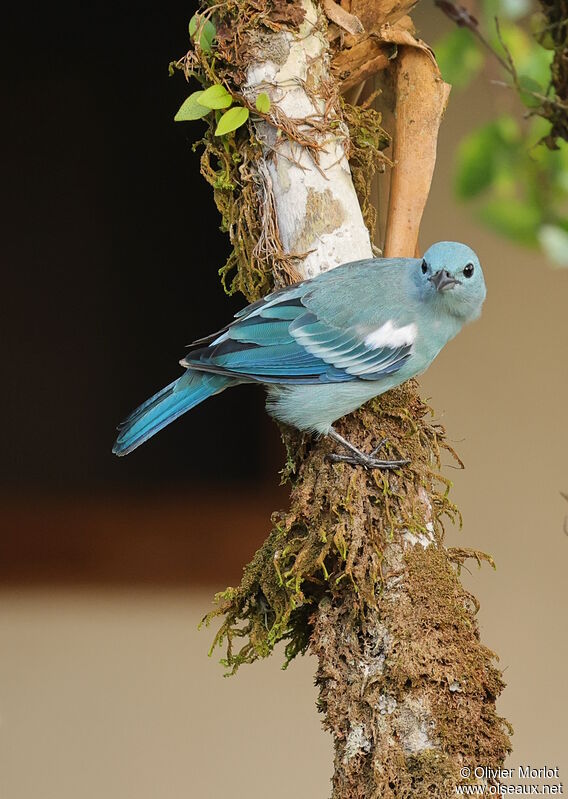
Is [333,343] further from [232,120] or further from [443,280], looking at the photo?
[232,120]

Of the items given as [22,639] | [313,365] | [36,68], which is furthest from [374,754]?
[36,68]

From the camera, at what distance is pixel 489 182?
1037mm

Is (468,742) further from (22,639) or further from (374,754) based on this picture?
(22,639)

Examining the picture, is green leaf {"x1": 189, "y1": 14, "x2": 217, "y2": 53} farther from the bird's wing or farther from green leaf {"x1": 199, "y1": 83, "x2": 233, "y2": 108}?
the bird's wing

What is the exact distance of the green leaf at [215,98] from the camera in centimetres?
222

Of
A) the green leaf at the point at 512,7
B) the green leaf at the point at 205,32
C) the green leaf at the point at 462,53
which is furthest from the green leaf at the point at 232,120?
the green leaf at the point at 512,7

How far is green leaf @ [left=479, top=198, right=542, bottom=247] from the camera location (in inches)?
39.6

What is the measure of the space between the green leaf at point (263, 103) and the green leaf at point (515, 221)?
1.28m

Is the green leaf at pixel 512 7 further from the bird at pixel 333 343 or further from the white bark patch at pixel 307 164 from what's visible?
the white bark patch at pixel 307 164

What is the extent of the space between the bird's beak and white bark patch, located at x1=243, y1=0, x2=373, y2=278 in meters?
0.24

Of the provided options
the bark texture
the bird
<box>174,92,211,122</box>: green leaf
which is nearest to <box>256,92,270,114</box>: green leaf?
the bark texture

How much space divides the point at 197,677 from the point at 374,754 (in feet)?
7.04

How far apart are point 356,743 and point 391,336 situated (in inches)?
35.1

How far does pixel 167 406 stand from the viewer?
2.22 m
